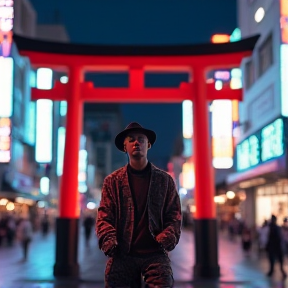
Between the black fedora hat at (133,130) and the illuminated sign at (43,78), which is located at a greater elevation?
the illuminated sign at (43,78)

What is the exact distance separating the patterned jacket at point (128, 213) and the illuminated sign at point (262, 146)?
62.8 ft

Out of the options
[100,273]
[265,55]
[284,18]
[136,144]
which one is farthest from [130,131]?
[265,55]

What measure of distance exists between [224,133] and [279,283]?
23072mm

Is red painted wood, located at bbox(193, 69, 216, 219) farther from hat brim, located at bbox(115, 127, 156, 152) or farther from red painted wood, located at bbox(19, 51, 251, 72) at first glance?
hat brim, located at bbox(115, 127, 156, 152)

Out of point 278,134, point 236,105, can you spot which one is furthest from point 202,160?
point 236,105

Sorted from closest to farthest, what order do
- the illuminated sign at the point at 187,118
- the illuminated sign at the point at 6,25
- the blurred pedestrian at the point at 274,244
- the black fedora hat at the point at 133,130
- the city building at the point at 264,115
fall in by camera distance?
the black fedora hat at the point at 133,130
the blurred pedestrian at the point at 274,244
the city building at the point at 264,115
the illuminated sign at the point at 6,25
the illuminated sign at the point at 187,118

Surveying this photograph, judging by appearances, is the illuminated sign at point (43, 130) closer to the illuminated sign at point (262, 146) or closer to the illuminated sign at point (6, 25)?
the illuminated sign at point (6, 25)

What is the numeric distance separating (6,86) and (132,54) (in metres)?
21.2

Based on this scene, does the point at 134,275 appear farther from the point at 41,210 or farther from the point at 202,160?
the point at 41,210

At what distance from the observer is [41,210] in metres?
54.9

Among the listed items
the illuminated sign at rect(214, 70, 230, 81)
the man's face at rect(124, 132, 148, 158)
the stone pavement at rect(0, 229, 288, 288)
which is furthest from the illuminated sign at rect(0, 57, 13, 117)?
the man's face at rect(124, 132, 148, 158)

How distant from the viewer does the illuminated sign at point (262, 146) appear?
23766mm

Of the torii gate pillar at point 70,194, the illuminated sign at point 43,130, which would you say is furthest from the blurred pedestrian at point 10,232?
the illuminated sign at point 43,130

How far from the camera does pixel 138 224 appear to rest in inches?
176
